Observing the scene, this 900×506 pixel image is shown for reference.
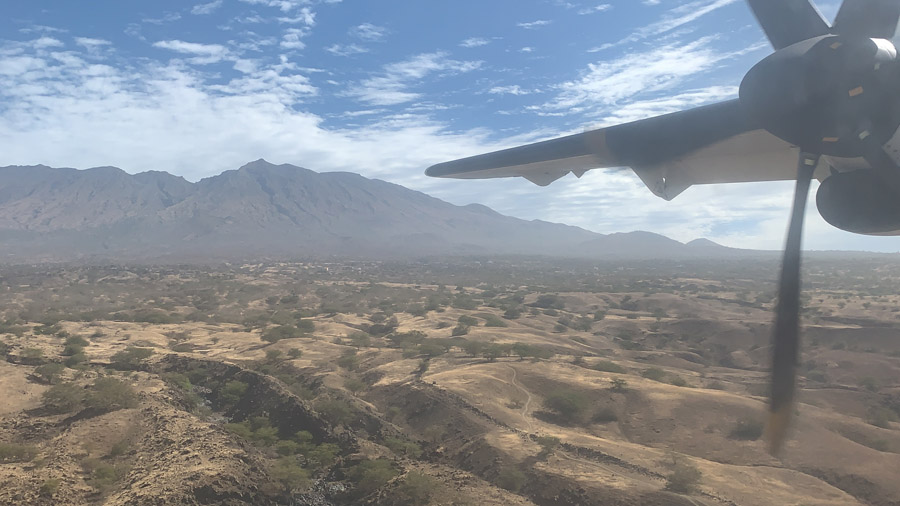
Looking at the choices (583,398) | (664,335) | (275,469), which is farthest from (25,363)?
(664,335)

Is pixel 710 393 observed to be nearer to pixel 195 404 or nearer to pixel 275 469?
pixel 275 469

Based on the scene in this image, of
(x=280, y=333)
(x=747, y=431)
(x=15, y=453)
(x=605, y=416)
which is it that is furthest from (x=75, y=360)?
(x=747, y=431)

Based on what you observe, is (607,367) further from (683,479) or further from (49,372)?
(49,372)

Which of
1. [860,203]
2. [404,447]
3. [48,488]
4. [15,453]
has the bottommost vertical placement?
[404,447]

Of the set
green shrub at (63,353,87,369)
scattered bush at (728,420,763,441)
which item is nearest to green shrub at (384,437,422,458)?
scattered bush at (728,420,763,441)

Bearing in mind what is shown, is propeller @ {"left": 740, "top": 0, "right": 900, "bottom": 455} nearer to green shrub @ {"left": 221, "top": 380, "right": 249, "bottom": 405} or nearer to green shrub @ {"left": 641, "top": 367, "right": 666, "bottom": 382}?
green shrub @ {"left": 221, "top": 380, "right": 249, "bottom": 405}

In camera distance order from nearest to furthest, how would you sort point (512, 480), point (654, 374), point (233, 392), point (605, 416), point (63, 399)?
point (512, 480) < point (63, 399) < point (605, 416) < point (233, 392) < point (654, 374)
